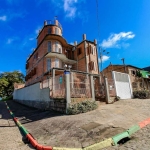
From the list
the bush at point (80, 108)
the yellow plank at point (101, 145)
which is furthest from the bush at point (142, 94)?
the yellow plank at point (101, 145)

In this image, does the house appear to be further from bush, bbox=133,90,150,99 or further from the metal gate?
bush, bbox=133,90,150,99

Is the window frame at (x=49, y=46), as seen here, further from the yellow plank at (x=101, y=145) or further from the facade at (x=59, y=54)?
the yellow plank at (x=101, y=145)

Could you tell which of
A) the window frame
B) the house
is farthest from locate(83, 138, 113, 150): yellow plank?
the window frame

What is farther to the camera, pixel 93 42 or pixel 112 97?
pixel 93 42

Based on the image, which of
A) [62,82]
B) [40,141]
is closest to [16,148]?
[40,141]

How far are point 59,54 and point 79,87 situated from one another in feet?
39.0

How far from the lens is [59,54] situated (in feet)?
66.3

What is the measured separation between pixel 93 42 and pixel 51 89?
1608cm

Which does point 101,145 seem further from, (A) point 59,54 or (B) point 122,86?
(A) point 59,54

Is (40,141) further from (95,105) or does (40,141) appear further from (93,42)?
(93,42)

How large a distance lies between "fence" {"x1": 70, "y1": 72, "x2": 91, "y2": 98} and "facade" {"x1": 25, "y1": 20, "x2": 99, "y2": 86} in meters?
9.36

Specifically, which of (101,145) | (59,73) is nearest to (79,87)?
(101,145)

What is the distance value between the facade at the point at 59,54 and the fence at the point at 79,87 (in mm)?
9364

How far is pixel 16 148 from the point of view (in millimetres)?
4359
